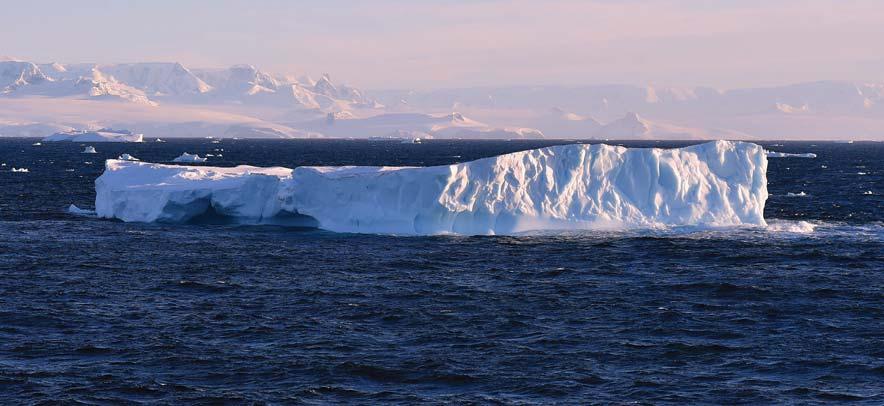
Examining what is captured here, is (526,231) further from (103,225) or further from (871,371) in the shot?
(871,371)

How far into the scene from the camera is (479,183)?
36.8 metres

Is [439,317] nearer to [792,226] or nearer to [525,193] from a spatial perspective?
[525,193]

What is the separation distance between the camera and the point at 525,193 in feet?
123

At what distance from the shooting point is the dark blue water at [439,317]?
1783 centimetres

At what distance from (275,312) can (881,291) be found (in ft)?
48.3

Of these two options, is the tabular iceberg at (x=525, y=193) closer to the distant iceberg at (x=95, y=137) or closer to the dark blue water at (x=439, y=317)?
the dark blue water at (x=439, y=317)

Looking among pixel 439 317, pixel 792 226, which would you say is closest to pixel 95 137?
pixel 792 226

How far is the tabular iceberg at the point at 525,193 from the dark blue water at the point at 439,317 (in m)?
1.13

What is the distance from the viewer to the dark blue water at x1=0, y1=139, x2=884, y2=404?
17828 millimetres

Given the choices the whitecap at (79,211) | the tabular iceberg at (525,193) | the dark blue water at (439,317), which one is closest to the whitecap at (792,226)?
the dark blue water at (439,317)

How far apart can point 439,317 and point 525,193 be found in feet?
48.1

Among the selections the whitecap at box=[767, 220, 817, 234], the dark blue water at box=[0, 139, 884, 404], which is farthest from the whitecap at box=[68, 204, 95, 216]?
the whitecap at box=[767, 220, 817, 234]

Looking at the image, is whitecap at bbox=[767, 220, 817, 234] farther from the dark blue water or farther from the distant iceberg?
the distant iceberg

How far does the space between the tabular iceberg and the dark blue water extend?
3.72 ft
